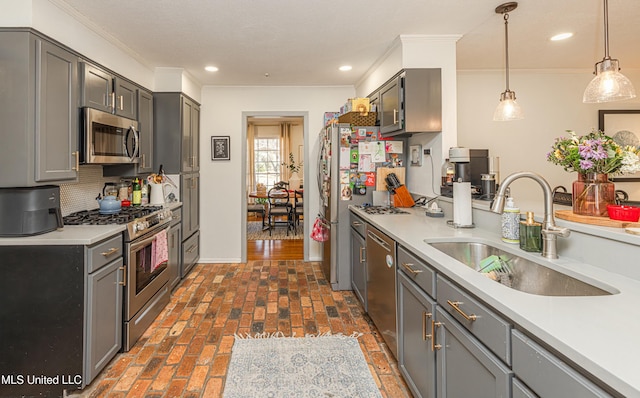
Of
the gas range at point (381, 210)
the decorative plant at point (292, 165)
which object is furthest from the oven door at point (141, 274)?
the decorative plant at point (292, 165)

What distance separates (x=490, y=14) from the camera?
2.60 metres

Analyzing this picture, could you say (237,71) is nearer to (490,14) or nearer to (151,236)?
A: (151,236)

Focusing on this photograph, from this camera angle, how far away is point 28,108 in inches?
76.9

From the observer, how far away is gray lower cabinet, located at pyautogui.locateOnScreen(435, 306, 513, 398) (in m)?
1.05

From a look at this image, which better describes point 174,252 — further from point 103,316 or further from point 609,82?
point 609,82

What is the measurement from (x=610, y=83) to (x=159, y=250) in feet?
11.1

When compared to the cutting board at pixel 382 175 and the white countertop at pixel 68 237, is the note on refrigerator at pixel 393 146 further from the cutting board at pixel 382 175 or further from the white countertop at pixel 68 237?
the white countertop at pixel 68 237

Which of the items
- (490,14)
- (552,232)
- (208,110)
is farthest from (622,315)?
(208,110)

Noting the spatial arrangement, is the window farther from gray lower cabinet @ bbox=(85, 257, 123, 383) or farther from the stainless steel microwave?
gray lower cabinet @ bbox=(85, 257, 123, 383)

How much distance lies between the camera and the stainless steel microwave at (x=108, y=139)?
2445mm

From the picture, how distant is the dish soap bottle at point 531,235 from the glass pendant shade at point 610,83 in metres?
Result: 0.97

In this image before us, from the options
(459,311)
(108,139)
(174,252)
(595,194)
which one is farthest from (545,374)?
(174,252)

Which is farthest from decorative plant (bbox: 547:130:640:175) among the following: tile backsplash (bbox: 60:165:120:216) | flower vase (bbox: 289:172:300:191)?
flower vase (bbox: 289:172:300:191)

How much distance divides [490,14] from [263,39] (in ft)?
6.25
